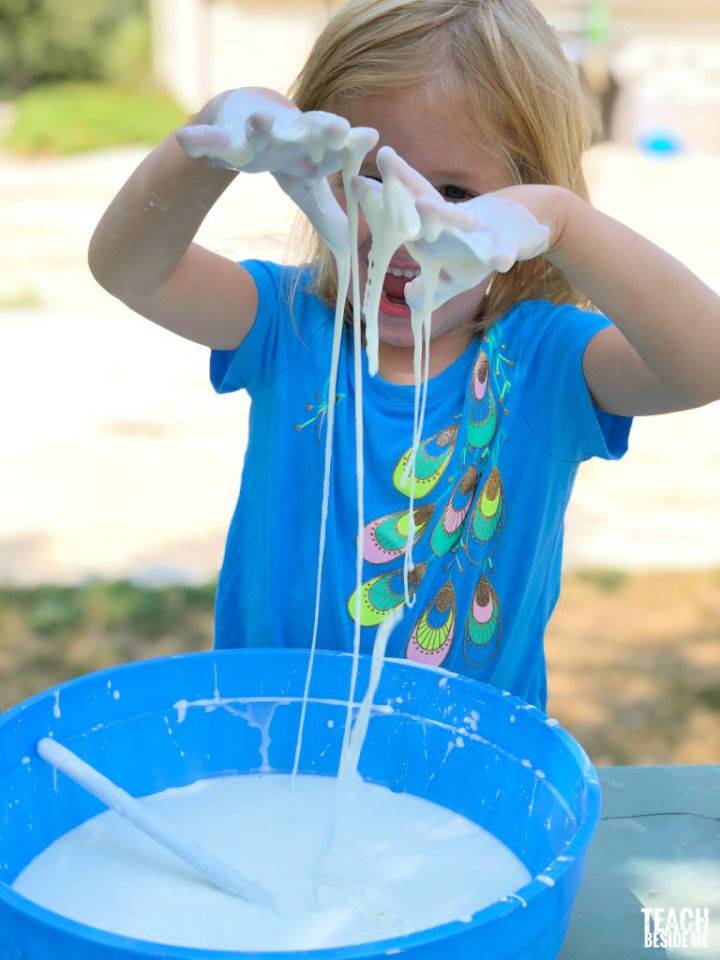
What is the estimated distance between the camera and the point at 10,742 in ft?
3.79

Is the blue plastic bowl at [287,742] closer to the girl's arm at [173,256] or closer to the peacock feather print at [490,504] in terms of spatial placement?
the peacock feather print at [490,504]

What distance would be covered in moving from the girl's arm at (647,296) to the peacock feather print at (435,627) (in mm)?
350

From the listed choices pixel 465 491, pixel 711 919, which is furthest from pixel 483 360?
pixel 711 919

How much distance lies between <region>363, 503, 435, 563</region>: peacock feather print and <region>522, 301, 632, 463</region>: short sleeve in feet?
0.53

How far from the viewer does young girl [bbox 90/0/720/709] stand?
1.33 meters

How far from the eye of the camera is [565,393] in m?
1.40

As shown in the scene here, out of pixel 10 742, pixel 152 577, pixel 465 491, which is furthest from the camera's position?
pixel 152 577

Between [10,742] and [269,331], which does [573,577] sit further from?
[10,742]

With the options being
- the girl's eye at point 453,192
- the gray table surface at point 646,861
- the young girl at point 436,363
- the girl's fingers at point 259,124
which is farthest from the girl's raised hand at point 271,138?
the gray table surface at point 646,861

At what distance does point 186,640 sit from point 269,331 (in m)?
1.63

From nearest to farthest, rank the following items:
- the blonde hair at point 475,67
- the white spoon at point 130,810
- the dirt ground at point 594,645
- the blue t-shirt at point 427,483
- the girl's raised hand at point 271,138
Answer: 1. the girl's raised hand at point 271,138
2. the white spoon at point 130,810
3. the blonde hair at point 475,67
4. the blue t-shirt at point 427,483
5. the dirt ground at point 594,645

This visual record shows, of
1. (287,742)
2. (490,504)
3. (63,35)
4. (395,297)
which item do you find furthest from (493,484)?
(63,35)

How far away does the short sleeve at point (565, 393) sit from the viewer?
1.38 m

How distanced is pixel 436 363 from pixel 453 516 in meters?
0.18
